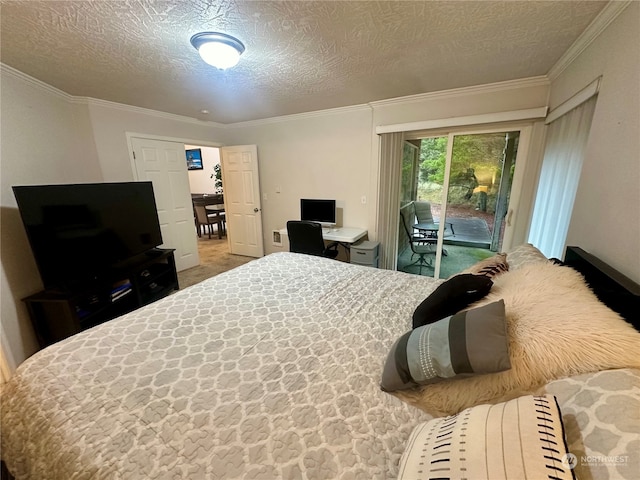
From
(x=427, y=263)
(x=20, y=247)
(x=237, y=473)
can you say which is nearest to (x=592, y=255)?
(x=237, y=473)

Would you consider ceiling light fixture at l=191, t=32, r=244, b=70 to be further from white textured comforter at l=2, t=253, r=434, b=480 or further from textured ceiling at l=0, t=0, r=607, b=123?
white textured comforter at l=2, t=253, r=434, b=480

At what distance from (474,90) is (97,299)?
418 cm

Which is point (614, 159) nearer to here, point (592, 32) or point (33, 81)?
point (592, 32)

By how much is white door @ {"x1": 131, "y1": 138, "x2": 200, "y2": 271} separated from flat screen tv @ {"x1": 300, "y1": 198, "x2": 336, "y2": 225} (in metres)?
1.84

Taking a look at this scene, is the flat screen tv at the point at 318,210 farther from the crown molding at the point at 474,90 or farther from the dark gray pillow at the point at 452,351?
the dark gray pillow at the point at 452,351

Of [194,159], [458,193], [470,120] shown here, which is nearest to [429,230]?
[458,193]

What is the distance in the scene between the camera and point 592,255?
54.1 inches

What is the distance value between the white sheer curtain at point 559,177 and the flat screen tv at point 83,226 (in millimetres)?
3867

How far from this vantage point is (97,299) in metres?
2.33

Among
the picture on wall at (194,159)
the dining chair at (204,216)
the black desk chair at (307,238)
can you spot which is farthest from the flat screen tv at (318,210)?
the picture on wall at (194,159)

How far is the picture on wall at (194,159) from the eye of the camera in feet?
22.3

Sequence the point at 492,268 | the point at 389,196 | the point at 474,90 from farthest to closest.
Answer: the point at 389,196 → the point at 474,90 → the point at 492,268

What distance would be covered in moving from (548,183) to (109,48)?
3.59 meters

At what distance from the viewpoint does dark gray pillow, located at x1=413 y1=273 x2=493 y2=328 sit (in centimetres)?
116
